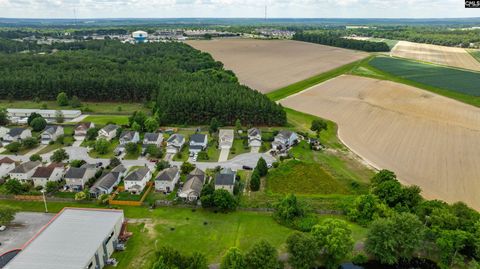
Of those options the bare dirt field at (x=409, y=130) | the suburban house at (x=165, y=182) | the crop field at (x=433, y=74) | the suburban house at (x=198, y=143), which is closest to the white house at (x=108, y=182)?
the suburban house at (x=165, y=182)

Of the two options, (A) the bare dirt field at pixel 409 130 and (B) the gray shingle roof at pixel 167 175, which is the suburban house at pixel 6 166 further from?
(A) the bare dirt field at pixel 409 130

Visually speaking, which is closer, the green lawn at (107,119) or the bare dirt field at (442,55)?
the green lawn at (107,119)

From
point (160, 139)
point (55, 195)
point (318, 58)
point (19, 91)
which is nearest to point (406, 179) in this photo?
point (160, 139)

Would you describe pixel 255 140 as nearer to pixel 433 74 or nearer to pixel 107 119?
pixel 107 119

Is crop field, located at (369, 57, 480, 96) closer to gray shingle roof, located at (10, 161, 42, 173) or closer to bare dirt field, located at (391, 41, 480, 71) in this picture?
bare dirt field, located at (391, 41, 480, 71)

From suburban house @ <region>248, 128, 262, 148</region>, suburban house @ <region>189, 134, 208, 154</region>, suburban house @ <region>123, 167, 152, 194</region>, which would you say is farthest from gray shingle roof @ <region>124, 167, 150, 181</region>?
suburban house @ <region>248, 128, 262, 148</region>

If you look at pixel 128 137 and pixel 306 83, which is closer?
pixel 128 137

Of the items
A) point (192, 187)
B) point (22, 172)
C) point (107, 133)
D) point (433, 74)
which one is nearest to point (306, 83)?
point (433, 74)
